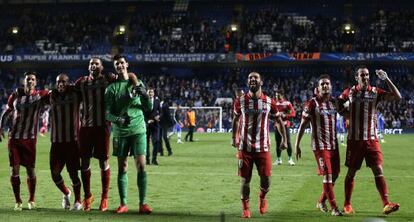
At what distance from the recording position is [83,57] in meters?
54.1

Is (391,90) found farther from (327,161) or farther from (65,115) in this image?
(65,115)

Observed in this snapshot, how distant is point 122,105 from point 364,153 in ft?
12.4

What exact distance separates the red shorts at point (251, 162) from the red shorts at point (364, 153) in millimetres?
1372

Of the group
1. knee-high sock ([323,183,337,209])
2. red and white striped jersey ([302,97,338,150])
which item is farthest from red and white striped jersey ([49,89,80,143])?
knee-high sock ([323,183,337,209])

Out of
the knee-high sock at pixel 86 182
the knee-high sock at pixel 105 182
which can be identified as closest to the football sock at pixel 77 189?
the knee-high sock at pixel 86 182

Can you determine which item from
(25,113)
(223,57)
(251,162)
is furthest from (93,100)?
(223,57)

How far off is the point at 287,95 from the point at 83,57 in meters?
16.0

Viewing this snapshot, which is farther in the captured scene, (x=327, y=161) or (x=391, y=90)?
(x=327, y=161)

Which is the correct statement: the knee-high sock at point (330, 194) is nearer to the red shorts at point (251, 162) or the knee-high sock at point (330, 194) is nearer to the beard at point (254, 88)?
the red shorts at point (251, 162)

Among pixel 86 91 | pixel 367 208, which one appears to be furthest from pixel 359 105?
pixel 86 91

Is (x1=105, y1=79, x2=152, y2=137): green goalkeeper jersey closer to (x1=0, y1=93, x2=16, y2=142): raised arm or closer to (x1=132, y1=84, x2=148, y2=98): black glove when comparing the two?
(x1=132, y1=84, x2=148, y2=98): black glove

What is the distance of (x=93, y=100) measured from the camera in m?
10.8

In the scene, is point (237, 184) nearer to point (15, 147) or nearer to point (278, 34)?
point (15, 147)

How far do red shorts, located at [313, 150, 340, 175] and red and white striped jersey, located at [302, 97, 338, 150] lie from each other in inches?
3.1
